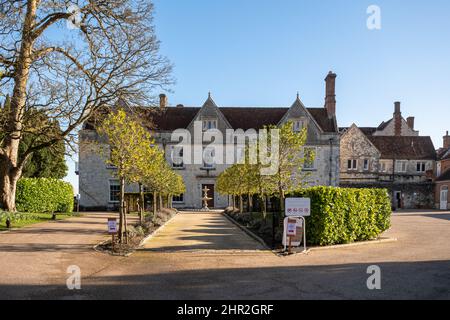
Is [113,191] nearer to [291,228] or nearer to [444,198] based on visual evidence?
[291,228]

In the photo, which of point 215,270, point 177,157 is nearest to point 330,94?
point 177,157

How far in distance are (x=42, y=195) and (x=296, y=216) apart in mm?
19001

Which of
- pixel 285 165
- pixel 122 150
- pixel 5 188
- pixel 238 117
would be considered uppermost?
pixel 238 117

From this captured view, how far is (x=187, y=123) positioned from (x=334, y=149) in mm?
15009

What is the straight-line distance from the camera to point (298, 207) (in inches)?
527

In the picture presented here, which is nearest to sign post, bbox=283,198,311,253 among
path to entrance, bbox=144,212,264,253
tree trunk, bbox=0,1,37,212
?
path to entrance, bbox=144,212,264,253

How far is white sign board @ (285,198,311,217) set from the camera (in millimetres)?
13320

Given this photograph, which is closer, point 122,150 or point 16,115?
point 122,150

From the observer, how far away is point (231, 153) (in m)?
40.1

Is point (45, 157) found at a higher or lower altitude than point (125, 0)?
lower
